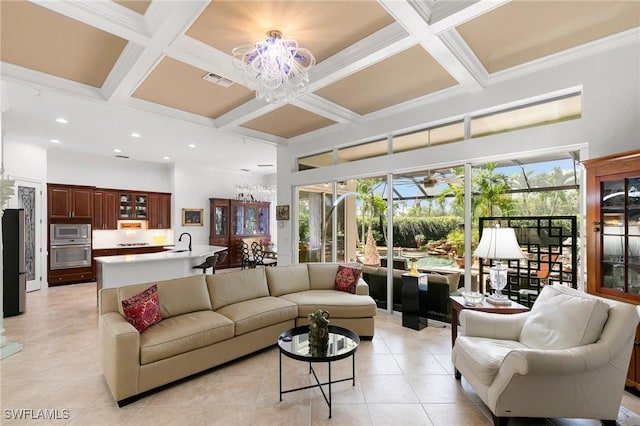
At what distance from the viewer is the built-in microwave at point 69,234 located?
6934 mm

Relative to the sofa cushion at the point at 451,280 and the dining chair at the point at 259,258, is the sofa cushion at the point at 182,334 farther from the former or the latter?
the dining chair at the point at 259,258

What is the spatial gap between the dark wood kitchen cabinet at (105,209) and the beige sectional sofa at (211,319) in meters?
5.74

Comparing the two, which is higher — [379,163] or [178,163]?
[178,163]

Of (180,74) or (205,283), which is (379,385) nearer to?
(205,283)

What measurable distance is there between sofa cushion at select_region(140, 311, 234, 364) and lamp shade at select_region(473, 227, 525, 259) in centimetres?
270

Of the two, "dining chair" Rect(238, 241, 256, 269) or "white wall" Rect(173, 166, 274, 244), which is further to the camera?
"dining chair" Rect(238, 241, 256, 269)

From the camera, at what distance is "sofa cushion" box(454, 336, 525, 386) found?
2.20 metres

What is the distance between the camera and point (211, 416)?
233 cm

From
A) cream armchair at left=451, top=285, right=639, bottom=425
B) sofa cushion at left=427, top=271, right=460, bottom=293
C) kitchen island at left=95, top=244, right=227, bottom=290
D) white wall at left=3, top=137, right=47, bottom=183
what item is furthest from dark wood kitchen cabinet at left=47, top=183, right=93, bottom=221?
A: cream armchair at left=451, top=285, right=639, bottom=425

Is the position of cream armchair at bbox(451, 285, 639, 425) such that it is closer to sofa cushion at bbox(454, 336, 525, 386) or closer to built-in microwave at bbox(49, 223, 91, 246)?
sofa cushion at bbox(454, 336, 525, 386)

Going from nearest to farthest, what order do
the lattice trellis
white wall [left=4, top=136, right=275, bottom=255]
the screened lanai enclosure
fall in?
the lattice trellis → the screened lanai enclosure → white wall [left=4, top=136, right=275, bottom=255]

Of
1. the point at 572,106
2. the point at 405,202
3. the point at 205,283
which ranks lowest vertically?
the point at 205,283

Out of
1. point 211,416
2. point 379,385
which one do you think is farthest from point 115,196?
point 379,385

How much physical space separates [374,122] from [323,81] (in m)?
1.71
